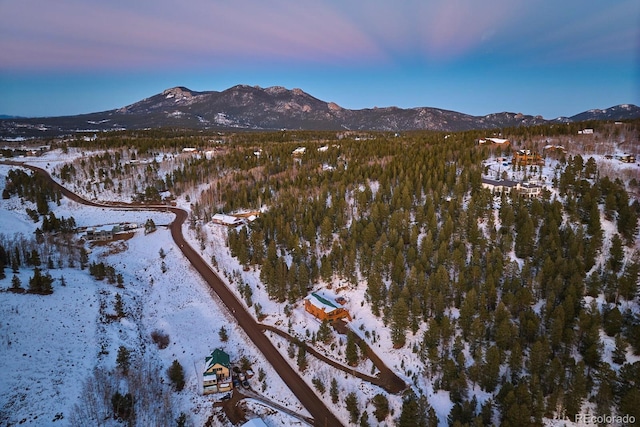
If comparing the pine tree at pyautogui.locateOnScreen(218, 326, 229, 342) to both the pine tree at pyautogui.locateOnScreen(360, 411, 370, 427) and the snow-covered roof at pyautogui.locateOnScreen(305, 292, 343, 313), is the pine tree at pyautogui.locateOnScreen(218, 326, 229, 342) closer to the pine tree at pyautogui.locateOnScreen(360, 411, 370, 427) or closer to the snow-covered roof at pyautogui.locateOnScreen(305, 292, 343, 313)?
the snow-covered roof at pyautogui.locateOnScreen(305, 292, 343, 313)

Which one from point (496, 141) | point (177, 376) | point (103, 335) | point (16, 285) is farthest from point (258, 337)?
point (496, 141)

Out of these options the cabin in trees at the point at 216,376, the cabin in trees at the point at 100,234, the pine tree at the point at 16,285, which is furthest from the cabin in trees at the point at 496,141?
the pine tree at the point at 16,285

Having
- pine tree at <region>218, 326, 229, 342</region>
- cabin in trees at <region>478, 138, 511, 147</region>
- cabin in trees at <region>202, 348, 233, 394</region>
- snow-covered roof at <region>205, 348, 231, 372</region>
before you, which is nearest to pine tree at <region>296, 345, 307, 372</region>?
cabin in trees at <region>202, 348, 233, 394</region>

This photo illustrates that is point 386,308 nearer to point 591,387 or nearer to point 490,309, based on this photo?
point 490,309

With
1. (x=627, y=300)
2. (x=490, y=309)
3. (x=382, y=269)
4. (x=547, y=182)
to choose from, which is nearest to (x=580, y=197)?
(x=547, y=182)

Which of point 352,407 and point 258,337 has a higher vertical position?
point 352,407

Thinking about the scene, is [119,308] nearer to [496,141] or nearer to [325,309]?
[325,309]
